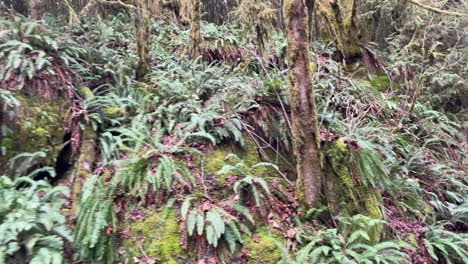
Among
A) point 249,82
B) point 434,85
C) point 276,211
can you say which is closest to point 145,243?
point 276,211

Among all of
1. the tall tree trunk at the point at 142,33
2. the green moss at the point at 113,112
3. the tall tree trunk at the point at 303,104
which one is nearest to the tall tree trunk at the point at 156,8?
the tall tree trunk at the point at 142,33

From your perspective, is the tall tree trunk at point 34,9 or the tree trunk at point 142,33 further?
the tree trunk at point 142,33

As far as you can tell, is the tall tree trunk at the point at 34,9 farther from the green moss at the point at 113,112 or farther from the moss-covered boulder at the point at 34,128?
the green moss at the point at 113,112

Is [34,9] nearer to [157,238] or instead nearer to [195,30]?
[195,30]

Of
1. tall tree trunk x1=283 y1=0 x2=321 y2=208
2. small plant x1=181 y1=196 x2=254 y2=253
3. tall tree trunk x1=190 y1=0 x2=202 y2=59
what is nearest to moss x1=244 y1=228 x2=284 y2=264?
small plant x1=181 y1=196 x2=254 y2=253

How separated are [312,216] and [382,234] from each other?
1.11 metres

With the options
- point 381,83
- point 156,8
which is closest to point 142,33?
point 156,8

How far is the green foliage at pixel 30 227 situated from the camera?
3.53 m

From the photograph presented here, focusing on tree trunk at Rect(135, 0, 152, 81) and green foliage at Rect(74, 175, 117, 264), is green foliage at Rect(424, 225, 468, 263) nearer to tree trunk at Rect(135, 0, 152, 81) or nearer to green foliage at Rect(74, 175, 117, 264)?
green foliage at Rect(74, 175, 117, 264)

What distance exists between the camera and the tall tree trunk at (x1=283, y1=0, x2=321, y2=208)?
177 inches

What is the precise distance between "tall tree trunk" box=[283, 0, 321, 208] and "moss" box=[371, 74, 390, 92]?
21.4 feet

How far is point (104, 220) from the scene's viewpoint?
403 cm

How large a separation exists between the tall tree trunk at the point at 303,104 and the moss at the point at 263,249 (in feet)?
2.69

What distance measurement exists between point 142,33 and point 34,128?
309 centimetres
